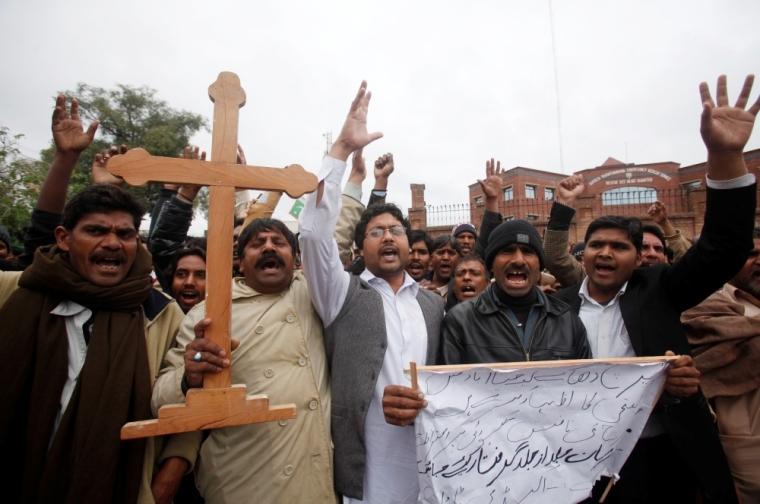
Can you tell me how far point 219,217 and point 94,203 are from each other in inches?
26.9

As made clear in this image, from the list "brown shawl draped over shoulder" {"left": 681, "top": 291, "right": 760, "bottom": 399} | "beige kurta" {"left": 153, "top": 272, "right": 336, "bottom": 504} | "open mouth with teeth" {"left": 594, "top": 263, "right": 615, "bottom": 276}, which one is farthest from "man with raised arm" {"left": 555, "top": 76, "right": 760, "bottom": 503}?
"beige kurta" {"left": 153, "top": 272, "right": 336, "bottom": 504}

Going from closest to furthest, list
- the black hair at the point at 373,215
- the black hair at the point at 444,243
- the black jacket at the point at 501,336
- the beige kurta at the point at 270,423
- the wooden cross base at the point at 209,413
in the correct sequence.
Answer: the wooden cross base at the point at 209,413
the beige kurta at the point at 270,423
the black jacket at the point at 501,336
the black hair at the point at 373,215
the black hair at the point at 444,243

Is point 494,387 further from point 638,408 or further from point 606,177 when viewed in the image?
point 606,177

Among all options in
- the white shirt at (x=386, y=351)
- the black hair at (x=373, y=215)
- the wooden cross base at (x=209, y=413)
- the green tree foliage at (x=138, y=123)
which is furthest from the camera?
the green tree foliage at (x=138, y=123)

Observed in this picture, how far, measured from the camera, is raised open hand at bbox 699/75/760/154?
80.5 inches

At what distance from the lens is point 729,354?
2369mm

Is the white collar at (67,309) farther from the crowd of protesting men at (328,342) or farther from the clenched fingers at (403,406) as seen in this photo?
the clenched fingers at (403,406)

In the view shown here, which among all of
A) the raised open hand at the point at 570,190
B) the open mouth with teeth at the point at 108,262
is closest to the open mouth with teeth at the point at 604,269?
the raised open hand at the point at 570,190

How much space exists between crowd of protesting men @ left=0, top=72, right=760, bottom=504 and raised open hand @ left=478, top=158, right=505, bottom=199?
156 centimetres

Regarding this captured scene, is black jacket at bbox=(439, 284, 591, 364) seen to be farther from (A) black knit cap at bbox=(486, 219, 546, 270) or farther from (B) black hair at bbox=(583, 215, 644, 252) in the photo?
(B) black hair at bbox=(583, 215, 644, 252)

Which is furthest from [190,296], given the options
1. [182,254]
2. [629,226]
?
[629,226]

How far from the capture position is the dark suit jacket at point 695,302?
2.06 m

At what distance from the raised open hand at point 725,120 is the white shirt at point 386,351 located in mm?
1792

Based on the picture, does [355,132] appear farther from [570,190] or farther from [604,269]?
[570,190]
